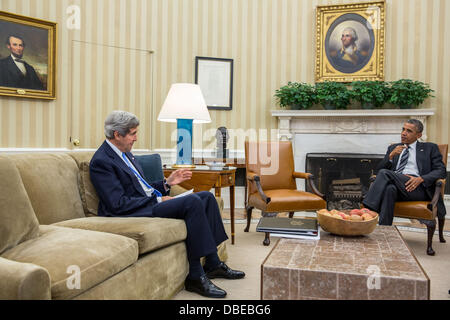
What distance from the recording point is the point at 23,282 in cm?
129

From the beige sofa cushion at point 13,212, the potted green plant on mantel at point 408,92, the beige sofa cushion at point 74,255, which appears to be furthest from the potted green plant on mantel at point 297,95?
the beige sofa cushion at point 13,212

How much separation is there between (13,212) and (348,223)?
173 cm

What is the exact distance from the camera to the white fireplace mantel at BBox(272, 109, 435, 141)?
4.95 metres

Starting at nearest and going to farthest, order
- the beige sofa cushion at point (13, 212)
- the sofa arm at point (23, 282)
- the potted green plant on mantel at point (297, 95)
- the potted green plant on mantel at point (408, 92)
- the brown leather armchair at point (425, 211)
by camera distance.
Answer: the sofa arm at point (23, 282) < the beige sofa cushion at point (13, 212) < the brown leather armchair at point (425, 211) < the potted green plant on mantel at point (408, 92) < the potted green plant on mantel at point (297, 95)

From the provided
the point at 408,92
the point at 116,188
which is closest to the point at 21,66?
the point at 116,188

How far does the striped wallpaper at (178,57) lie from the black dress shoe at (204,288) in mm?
3212

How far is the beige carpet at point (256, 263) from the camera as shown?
238 centimetres

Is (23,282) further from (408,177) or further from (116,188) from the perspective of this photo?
(408,177)

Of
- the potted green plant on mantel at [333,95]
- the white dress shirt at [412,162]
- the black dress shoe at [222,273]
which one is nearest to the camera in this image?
the black dress shoe at [222,273]

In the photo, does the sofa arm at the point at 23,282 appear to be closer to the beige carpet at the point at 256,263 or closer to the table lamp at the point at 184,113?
the beige carpet at the point at 256,263

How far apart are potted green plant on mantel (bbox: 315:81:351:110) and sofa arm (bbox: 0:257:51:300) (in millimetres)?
4401

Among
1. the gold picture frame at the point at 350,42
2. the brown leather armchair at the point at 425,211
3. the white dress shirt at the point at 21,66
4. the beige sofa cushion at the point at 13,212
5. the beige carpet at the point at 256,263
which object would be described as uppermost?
the gold picture frame at the point at 350,42
